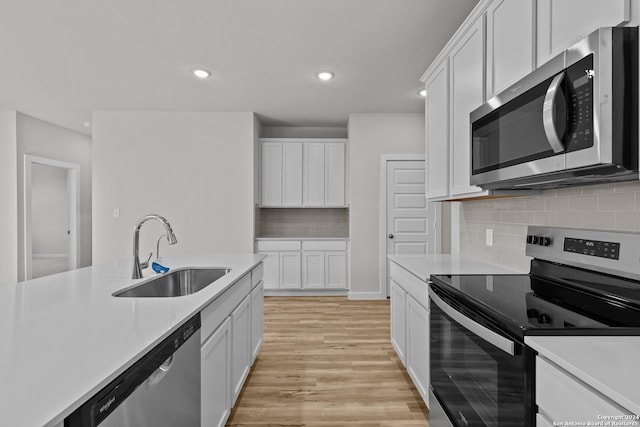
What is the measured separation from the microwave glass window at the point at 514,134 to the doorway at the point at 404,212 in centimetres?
296

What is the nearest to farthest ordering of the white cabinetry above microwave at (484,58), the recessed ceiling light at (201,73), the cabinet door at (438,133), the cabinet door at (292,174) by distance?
the white cabinetry above microwave at (484,58) < the cabinet door at (438,133) < the recessed ceiling light at (201,73) < the cabinet door at (292,174)

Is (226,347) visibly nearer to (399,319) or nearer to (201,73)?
(399,319)

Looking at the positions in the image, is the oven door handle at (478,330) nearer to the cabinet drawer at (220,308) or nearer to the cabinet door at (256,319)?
the cabinet drawer at (220,308)

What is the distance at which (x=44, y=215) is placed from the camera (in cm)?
692

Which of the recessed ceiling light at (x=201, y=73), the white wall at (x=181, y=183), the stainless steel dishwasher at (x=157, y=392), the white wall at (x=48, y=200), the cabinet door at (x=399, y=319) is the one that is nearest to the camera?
the stainless steel dishwasher at (x=157, y=392)

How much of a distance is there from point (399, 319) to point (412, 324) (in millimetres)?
398

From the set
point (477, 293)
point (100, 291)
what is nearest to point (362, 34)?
point (477, 293)

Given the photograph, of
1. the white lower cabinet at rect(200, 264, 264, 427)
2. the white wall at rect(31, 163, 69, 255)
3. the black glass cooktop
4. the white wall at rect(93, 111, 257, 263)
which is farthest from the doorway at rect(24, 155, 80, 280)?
the black glass cooktop

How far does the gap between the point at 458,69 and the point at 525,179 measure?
1.05 meters

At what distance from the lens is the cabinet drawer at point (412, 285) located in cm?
198

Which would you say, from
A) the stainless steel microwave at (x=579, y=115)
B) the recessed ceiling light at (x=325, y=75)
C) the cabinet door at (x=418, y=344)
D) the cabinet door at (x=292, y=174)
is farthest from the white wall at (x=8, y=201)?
the stainless steel microwave at (x=579, y=115)

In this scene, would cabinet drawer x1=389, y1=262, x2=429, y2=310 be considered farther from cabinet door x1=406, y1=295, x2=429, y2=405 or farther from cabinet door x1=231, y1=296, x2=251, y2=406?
cabinet door x1=231, y1=296, x2=251, y2=406

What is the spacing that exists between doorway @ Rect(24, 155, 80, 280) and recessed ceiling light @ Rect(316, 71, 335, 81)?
180 inches

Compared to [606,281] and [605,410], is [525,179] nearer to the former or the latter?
[606,281]
